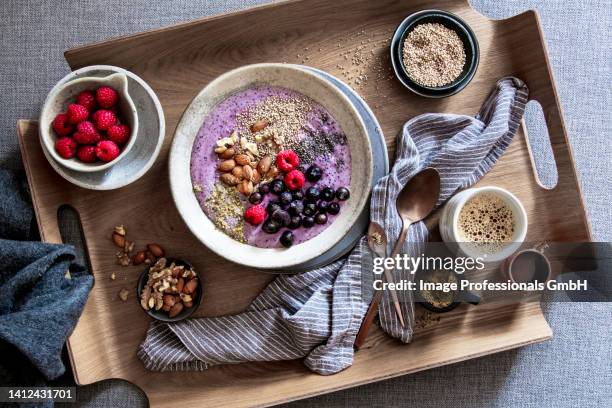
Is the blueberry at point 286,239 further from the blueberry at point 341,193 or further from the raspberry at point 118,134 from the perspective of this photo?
the raspberry at point 118,134

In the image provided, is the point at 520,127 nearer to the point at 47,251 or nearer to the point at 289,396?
the point at 289,396

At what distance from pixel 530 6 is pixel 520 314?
91 cm

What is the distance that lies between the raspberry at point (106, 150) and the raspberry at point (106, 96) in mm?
102

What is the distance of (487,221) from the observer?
1551mm

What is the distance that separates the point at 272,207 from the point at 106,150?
0.43m

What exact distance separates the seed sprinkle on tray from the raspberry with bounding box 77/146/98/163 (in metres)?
0.84

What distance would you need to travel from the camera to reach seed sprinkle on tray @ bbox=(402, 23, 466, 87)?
1.62 metres

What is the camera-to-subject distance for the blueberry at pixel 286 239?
1559 millimetres

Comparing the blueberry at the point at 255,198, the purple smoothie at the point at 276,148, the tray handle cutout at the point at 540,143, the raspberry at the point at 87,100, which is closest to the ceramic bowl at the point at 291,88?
the purple smoothie at the point at 276,148

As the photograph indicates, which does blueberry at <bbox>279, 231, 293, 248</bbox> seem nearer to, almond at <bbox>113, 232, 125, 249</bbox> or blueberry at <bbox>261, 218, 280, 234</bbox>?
blueberry at <bbox>261, 218, 280, 234</bbox>

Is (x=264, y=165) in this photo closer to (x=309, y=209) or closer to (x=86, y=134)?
(x=309, y=209)

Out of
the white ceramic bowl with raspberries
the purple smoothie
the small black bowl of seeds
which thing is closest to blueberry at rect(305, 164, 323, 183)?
the purple smoothie

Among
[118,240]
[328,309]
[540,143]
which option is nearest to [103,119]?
[118,240]

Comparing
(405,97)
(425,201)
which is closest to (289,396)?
(425,201)
